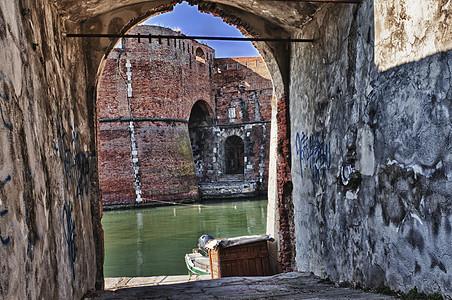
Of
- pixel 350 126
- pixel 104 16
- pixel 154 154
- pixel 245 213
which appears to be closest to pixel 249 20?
pixel 104 16

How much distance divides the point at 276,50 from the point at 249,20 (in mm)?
514

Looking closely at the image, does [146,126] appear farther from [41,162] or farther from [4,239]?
[4,239]

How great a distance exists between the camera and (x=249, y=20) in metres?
4.90

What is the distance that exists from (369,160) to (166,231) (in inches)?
374

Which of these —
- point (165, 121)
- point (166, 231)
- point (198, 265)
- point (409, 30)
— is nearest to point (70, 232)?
point (409, 30)

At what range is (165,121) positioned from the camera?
18688 mm

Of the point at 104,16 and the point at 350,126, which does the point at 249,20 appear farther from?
the point at 350,126

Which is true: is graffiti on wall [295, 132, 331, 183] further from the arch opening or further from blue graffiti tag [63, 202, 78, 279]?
the arch opening

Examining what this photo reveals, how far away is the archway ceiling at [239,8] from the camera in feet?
12.1

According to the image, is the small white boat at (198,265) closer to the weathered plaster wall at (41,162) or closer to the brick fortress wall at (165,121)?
the weathered plaster wall at (41,162)

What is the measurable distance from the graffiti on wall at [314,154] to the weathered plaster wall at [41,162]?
231cm

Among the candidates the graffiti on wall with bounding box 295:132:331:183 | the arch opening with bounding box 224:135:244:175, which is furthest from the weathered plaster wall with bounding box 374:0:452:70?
the arch opening with bounding box 224:135:244:175

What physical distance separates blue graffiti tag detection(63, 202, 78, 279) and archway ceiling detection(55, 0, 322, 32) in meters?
1.72

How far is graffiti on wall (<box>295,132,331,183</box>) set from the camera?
3.81m
